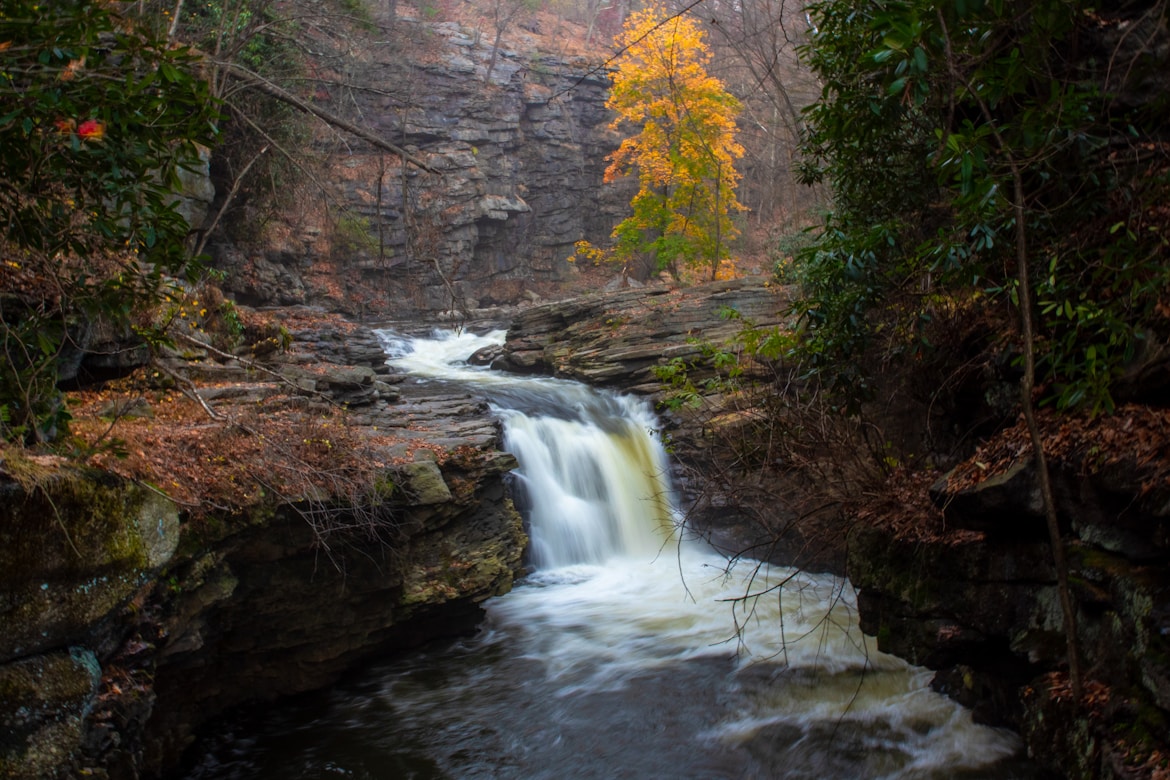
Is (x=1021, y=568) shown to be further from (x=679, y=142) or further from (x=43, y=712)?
A: (x=679, y=142)

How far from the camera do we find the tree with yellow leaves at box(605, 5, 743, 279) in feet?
71.7

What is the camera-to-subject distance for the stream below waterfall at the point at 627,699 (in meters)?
6.41

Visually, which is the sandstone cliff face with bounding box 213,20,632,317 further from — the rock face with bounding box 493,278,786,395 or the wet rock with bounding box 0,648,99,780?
the wet rock with bounding box 0,648,99,780

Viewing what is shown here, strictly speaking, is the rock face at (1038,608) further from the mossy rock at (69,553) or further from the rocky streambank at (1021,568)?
the mossy rock at (69,553)

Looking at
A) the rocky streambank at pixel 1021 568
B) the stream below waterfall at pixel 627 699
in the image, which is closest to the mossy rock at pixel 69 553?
the stream below waterfall at pixel 627 699

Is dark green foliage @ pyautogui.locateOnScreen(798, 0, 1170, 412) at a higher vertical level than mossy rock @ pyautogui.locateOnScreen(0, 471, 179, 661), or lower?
higher

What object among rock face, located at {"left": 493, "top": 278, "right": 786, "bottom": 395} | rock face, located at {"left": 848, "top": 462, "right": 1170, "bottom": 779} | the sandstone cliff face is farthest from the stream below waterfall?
the sandstone cliff face

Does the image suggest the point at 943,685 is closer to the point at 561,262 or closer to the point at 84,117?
the point at 84,117

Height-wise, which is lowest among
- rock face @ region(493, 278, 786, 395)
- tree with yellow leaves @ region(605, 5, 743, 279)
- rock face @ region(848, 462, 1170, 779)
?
rock face @ region(848, 462, 1170, 779)

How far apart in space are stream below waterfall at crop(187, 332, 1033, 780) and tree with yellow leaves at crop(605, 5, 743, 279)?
13730mm

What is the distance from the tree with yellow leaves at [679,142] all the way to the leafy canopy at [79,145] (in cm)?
1806

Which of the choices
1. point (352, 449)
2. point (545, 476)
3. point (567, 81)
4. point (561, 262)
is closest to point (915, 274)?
point (352, 449)

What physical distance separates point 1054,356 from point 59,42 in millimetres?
6037

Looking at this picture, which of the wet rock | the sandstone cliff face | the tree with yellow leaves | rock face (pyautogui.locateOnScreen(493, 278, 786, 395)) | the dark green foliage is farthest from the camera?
the sandstone cliff face
